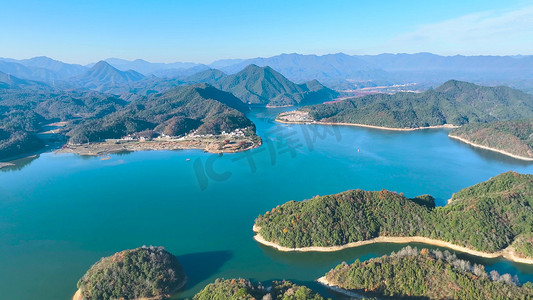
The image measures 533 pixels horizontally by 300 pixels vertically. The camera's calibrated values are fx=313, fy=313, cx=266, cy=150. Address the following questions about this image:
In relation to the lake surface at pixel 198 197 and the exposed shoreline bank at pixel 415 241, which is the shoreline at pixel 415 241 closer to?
the exposed shoreline bank at pixel 415 241

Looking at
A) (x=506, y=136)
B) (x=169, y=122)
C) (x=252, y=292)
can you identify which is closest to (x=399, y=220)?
(x=252, y=292)

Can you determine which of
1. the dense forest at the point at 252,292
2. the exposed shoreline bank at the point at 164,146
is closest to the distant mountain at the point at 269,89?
the exposed shoreline bank at the point at 164,146

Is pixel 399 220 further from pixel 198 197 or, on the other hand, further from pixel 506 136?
pixel 506 136

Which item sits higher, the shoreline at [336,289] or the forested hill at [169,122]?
the forested hill at [169,122]

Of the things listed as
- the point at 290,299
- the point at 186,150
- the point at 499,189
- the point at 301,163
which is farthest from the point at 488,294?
the point at 186,150

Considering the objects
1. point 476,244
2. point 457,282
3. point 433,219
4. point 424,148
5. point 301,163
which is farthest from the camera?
point 424,148

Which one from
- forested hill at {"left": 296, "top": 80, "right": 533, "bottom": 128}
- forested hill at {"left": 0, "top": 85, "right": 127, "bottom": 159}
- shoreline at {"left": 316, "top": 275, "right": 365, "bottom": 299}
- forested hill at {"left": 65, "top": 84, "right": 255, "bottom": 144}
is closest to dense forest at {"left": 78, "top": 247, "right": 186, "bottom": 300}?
shoreline at {"left": 316, "top": 275, "right": 365, "bottom": 299}

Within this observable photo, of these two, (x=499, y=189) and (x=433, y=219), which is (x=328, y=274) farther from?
(x=499, y=189)
